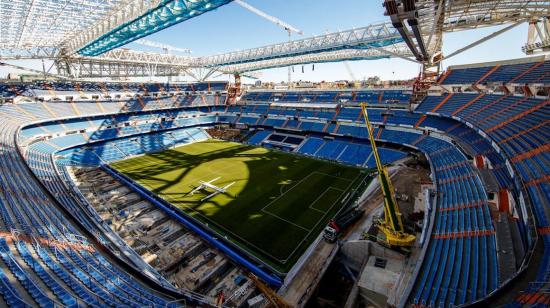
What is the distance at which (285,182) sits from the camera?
28.3 m

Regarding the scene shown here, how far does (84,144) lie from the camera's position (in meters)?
37.0

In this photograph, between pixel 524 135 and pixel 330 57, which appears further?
pixel 330 57

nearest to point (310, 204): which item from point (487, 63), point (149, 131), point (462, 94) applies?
point (462, 94)

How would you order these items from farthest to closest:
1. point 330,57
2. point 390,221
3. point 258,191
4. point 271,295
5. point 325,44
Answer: point 330,57, point 325,44, point 258,191, point 390,221, point 271,295

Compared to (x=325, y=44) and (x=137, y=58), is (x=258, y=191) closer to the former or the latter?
(x=325, y=44)

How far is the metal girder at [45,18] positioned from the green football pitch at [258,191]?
16.4m

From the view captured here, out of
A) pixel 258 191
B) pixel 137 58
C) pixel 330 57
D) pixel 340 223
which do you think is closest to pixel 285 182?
pixel 258 191

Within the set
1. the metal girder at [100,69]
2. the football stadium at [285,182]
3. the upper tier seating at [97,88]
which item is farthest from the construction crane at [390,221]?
the upper tier seating at [97,88]

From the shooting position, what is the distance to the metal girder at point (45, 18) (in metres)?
18.4

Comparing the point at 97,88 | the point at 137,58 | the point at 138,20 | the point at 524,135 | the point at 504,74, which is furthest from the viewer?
the point at 97,88

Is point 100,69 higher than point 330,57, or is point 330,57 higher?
point 330,57

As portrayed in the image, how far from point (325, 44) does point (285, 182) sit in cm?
1893

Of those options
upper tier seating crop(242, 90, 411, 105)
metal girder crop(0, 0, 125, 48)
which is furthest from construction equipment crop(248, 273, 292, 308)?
upper tier seating crop(242, 90, 411, 105)

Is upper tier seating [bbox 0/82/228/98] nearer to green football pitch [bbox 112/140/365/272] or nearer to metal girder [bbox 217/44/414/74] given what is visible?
metal girder [bbox 217/44/414/74]
